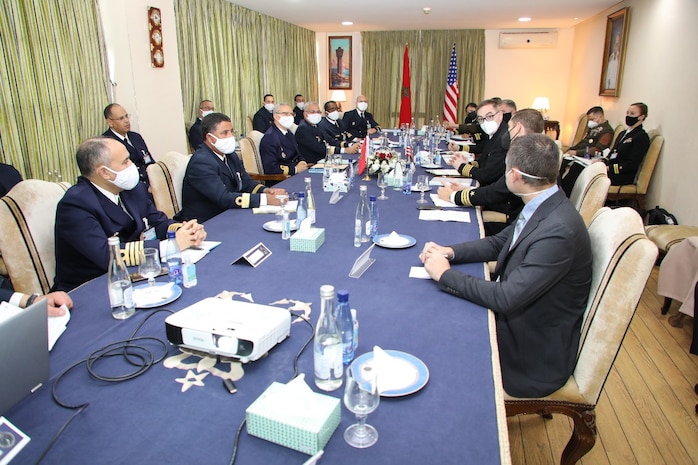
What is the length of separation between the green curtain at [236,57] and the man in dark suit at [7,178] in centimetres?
310

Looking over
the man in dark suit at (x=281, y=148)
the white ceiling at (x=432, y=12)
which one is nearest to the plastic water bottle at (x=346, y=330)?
the man in dark suit at (x=281, y=148)

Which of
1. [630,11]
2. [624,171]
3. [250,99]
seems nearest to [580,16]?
[630,11]

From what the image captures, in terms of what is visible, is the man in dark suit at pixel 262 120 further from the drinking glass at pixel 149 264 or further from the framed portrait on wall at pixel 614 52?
the drinking glass at pixel 149 264

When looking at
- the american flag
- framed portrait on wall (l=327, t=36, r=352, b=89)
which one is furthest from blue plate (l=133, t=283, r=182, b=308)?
framed portrait on wall (l=327, t=36, r=352, b=89)

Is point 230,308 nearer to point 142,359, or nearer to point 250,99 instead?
point 142,359

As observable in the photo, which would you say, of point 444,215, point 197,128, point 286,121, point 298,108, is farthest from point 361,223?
point 298,108

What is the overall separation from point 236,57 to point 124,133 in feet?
11.1

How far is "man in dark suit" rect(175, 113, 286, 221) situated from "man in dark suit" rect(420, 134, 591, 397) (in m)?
1.64

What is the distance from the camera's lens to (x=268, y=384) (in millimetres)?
1149

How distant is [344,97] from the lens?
1120cm

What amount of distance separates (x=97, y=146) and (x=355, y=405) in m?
1.78

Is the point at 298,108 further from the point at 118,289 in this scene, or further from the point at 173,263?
the point at 118,289

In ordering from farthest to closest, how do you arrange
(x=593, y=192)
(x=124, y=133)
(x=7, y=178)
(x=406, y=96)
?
(x=406, y=96)
(x=124, y=133)
(x=7, y=178)
(x=593, y=192)

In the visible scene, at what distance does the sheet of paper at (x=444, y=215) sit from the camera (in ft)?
8.73
